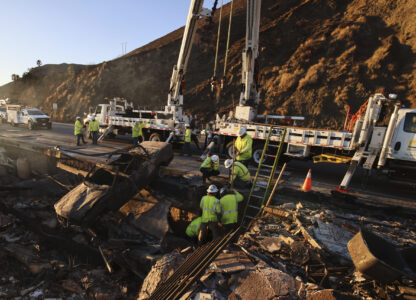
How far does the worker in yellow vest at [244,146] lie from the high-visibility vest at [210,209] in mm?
2528

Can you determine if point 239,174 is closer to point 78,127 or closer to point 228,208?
point 228,208

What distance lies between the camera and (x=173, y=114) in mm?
12961

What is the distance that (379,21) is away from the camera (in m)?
18.6

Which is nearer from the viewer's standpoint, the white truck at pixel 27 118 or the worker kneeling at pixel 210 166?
the worker kneeling at pixel 210 166

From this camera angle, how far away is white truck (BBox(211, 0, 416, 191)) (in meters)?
7.21

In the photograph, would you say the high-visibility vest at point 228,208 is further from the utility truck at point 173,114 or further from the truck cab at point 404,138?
the utility truck at point 173,114

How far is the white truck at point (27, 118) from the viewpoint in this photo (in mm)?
18469

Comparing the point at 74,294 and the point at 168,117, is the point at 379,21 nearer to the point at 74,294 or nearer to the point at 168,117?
the point at 168,117

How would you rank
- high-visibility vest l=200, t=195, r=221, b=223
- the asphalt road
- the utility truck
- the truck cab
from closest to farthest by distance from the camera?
high-visibility vest l=200, t=195, r=221, b=223 → the truck cab → the asphalt road → the utility truck

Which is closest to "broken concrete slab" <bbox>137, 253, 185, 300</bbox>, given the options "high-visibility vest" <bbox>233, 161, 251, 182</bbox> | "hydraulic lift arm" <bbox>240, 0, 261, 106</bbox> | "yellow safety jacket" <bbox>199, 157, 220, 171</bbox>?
"high-visibility vest" <bbox>233, 161, 251, 182</bbox>

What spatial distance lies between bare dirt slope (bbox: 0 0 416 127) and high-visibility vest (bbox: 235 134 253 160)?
728cm

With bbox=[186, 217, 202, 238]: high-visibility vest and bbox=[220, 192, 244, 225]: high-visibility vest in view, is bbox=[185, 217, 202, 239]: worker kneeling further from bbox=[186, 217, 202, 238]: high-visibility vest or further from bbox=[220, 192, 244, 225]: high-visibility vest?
bbox=[220, 192, 244, 225]: high-visibility vest

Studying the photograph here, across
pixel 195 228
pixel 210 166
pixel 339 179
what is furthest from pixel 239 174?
pixel 339 179

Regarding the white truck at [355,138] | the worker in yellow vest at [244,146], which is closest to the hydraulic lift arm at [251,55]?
the white truck at [355,138]
